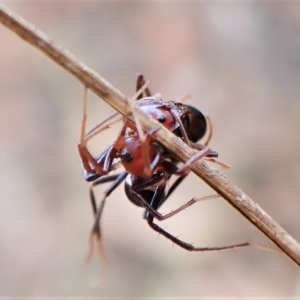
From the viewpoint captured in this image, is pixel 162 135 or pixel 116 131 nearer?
pixel 162 135

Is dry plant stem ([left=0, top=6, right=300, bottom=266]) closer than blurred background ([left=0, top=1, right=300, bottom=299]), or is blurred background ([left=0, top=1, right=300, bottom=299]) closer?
dry plant stem ([left=0, top=6, right=300, bottom=266])

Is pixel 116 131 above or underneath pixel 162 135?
above

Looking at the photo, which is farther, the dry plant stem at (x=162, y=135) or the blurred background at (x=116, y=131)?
the blurred background at (x=116, y=131)

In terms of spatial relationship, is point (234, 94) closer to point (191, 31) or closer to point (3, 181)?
point (191, 31)

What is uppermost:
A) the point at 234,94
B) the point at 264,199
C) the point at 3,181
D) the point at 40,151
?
the point at 234,94

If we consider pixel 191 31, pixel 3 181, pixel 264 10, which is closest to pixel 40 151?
pixel 3 181
